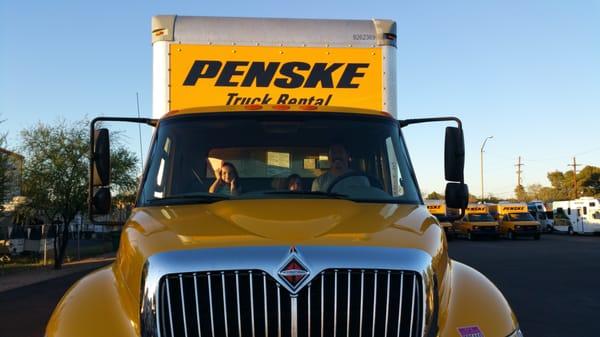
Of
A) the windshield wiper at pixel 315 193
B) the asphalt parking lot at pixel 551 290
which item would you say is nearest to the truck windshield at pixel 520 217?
the asphalt parking lot at pixel 551 290

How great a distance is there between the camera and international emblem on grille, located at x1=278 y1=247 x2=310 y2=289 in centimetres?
261

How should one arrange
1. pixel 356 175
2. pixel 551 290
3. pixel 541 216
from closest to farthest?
1. pixel 356 175
2. pixel 551 290
3. pixel 541 216

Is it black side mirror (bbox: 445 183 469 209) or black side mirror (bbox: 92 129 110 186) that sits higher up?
black side mirror (bbox: 92 129 110 186)

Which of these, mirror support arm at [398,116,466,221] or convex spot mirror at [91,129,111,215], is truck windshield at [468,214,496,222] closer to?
mirror support arm at [398,116,466,221]

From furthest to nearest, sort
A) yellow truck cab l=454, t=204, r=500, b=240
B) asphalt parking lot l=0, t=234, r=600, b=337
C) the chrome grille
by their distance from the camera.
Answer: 1. yellow truck cab l=454, t=204, r=500, b=240
2. asphalt parking lot l=0, t=234, r=600, b=337
3. the chrome grille

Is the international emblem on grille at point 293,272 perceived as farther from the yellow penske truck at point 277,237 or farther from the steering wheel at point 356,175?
the steering wheel at point 356,175

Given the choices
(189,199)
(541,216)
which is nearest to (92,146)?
(189,199)

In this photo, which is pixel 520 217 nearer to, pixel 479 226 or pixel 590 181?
pixel 479 226

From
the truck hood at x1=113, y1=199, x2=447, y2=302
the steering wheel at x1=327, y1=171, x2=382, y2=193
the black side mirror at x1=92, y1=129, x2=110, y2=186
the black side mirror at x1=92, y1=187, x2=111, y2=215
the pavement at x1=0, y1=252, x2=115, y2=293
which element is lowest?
the pavement at x1=0, y1=252, x2=115, y2=293

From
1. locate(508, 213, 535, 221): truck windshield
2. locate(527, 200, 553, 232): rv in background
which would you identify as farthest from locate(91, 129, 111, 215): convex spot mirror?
locate(527, 200, 553, 232): rv in background

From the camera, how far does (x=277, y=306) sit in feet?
8.54

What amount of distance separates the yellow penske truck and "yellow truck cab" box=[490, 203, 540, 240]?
3798 centimetres

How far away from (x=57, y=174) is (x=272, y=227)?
74.9 feet

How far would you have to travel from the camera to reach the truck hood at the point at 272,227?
111 inches
